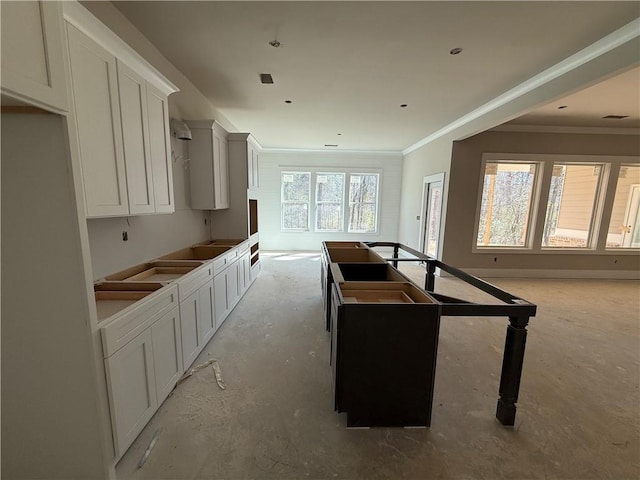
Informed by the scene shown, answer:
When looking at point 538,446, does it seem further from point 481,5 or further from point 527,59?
point 527,59

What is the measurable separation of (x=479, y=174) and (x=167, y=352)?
5.66 meters

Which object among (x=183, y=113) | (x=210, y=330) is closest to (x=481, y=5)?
(x=183, y=113)

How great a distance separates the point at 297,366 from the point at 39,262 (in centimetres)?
197

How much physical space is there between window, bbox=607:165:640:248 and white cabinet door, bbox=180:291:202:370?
7.57m

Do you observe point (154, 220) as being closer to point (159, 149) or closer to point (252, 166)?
point (159, 149)

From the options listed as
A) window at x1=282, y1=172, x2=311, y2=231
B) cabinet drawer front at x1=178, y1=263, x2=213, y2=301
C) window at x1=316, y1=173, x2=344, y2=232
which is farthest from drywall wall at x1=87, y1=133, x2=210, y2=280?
window at x1=316, y1=173, x2=344, y2=232

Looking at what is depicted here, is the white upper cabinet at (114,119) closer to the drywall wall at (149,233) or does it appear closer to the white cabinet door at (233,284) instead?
the drywall wall at (149,233)

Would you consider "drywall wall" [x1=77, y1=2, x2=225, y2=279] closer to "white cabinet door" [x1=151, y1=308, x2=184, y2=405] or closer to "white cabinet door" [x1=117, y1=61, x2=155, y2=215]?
"white cabinet door" [x1=117, y1=61, x2=155, y2=215]

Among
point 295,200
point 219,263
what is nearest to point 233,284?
point 219,263

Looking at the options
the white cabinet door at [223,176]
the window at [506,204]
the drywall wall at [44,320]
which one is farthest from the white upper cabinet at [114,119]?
the window at [506,204]

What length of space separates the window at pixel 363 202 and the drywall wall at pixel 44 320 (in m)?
6.78

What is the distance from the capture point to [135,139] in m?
2.04

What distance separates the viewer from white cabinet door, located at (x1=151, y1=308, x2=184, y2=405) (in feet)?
6.07

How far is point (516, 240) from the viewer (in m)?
5.46
